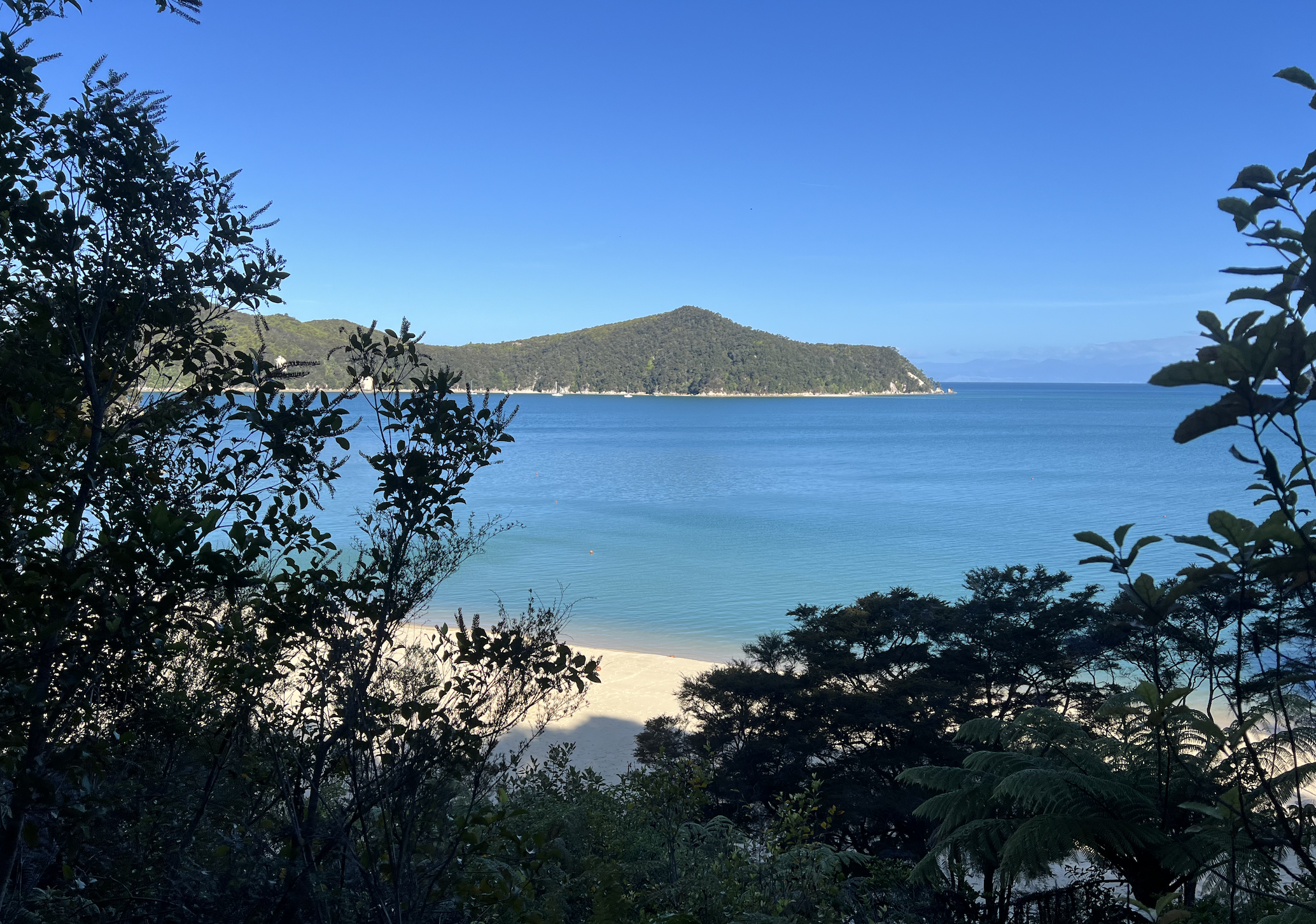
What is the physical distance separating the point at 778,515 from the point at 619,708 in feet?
83.9

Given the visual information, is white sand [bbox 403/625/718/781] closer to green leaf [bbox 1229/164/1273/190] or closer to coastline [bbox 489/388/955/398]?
green leaf [bbox 1229/164/1273/190]

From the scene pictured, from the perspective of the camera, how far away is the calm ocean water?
2414 cm

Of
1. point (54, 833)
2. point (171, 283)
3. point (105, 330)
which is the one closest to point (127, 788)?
point (54, 833)

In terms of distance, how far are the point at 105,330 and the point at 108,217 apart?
15.4 inches

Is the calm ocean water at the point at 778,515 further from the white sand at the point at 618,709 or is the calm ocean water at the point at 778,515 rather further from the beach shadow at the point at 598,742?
the beach shadow at the point at 598,742

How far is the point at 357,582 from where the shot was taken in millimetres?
2836

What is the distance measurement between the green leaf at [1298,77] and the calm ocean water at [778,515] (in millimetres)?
4791

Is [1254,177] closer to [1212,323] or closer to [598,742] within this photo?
[1212,323]

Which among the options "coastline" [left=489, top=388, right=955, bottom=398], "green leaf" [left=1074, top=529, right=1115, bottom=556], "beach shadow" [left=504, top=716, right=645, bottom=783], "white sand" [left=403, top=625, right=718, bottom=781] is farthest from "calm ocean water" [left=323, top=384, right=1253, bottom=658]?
"coastline" [left=489, top=388, right=955, bottom=398]

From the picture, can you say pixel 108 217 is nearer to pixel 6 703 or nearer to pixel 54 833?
pixel 6 703

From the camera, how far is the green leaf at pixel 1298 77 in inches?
52.3

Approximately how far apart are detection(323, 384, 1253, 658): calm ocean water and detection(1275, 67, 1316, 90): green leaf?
15.7ft

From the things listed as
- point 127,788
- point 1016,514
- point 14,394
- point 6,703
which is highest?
point 14,394

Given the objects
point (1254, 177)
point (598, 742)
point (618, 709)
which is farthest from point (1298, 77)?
point (618, 709)
